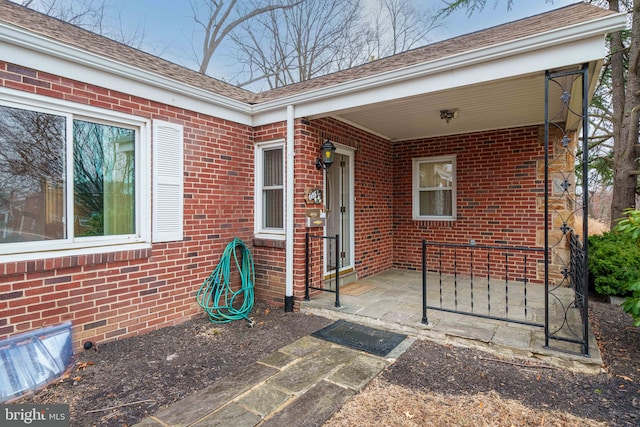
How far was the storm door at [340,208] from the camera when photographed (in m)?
5.21

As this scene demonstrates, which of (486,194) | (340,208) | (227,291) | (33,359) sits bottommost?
(33,359)

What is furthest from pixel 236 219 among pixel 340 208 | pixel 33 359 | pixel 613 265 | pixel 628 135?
pixel 628 135

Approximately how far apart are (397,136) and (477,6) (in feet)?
12.0

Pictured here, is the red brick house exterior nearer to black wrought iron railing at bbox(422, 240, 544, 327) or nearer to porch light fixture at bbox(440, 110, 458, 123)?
black wrought iron railing at bbox(422, 240, 544, 327)

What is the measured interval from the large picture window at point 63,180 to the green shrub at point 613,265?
606cm

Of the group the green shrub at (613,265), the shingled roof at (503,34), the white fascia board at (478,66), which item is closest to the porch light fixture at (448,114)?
the shingled roof at (503,34)

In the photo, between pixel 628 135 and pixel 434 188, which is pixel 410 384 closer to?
pixel 434 188

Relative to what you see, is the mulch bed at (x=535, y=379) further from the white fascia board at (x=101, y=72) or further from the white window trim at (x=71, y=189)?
the white fascia board at (x=101, y=72)

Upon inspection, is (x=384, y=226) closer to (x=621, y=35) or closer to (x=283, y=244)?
(x=283, y=244)

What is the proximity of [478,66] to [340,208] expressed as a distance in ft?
9.41

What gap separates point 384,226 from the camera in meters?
6.36

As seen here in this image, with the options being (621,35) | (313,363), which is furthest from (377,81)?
(621,35)

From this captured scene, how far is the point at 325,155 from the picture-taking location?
453 centimetres

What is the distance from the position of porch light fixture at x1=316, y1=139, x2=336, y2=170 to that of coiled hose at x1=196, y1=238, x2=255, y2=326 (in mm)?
1523
